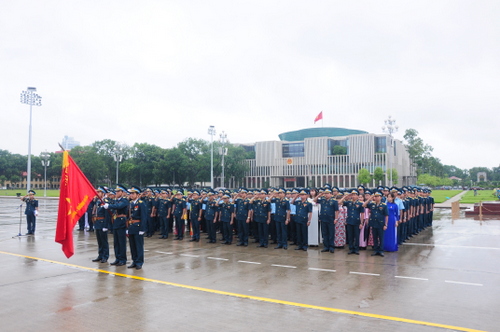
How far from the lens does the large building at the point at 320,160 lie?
77.1 m

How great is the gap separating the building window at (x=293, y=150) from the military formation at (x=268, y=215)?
70373 mm

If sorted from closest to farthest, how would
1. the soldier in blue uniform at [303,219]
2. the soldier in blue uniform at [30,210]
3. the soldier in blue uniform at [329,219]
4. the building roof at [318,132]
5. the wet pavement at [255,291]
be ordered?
the wet pavement at [255,291] < the soldier in blue uniform at [329,219] < the soldier in blue uniform at [303,219] < the soldier in blue uniform at [30,210] < the building roof at [318,132]

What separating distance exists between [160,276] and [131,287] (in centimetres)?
91

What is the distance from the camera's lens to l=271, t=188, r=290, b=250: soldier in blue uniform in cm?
1133

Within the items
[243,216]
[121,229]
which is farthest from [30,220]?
[243,216]

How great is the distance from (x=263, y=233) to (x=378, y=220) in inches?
141

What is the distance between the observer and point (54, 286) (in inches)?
271

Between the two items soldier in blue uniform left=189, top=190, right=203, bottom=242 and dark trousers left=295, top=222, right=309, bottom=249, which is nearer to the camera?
dark trousers left=295, top=222, right=309, bottom=249

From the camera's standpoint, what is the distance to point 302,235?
11.0 meters

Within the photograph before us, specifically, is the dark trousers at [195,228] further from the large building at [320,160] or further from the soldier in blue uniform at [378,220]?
the large building at [320,160]

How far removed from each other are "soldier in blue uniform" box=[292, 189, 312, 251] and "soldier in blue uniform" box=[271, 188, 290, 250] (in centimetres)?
37

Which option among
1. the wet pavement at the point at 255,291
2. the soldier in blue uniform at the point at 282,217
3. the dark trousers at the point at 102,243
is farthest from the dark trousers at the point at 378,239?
the dark trousers at the point at 102,243

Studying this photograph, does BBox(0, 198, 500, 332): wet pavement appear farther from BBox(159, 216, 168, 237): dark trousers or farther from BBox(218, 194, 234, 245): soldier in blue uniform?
BBox(159, 216, 168, 237): dark trousers

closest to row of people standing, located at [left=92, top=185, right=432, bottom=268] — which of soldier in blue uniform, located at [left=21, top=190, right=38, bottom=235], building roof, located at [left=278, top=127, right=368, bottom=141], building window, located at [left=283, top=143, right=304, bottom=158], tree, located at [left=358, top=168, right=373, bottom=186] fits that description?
soldier in blue uniform, located at [left=21, top=190, right=38, bottom=235]
